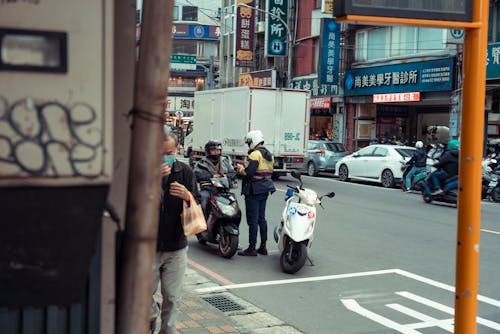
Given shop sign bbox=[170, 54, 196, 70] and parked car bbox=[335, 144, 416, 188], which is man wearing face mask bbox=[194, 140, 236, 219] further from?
shop sign bbox=[170, 54, 196, 70]

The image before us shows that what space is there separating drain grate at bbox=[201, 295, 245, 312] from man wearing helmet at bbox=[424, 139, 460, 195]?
979 cm

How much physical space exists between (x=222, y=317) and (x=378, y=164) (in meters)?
15.6

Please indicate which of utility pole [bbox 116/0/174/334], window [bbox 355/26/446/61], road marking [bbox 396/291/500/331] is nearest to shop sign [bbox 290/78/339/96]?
window [bbox 355/26/446/61]

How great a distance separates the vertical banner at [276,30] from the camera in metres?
33.9

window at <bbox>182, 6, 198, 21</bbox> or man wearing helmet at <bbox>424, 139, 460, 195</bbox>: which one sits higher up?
window at <bbox>182, 6, 198, 21</bbox>

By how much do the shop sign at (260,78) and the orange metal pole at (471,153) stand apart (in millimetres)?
33790

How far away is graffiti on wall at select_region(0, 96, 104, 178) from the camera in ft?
5.64

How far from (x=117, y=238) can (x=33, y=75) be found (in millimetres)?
736

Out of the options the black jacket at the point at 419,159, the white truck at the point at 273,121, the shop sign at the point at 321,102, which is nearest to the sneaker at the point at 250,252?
the black jacket at the point at 419,159

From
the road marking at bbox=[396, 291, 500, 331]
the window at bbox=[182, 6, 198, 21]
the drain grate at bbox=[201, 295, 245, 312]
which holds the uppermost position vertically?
the window at bbox=[182, 6, 198, 21]

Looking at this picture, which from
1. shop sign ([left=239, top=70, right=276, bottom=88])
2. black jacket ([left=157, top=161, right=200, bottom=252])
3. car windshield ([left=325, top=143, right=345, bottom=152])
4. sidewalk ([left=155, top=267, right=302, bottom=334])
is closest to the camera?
black jacket ([left=157, top=161, right=200, bottom=252])

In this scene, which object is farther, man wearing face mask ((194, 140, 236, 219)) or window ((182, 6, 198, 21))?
window ((182, 6, 198, 21))

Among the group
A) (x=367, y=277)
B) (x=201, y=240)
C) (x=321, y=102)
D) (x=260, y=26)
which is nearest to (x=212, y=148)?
(x=201, y=240)

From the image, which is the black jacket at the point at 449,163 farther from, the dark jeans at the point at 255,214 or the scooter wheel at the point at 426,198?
the dark jeans at the point at 255,214
